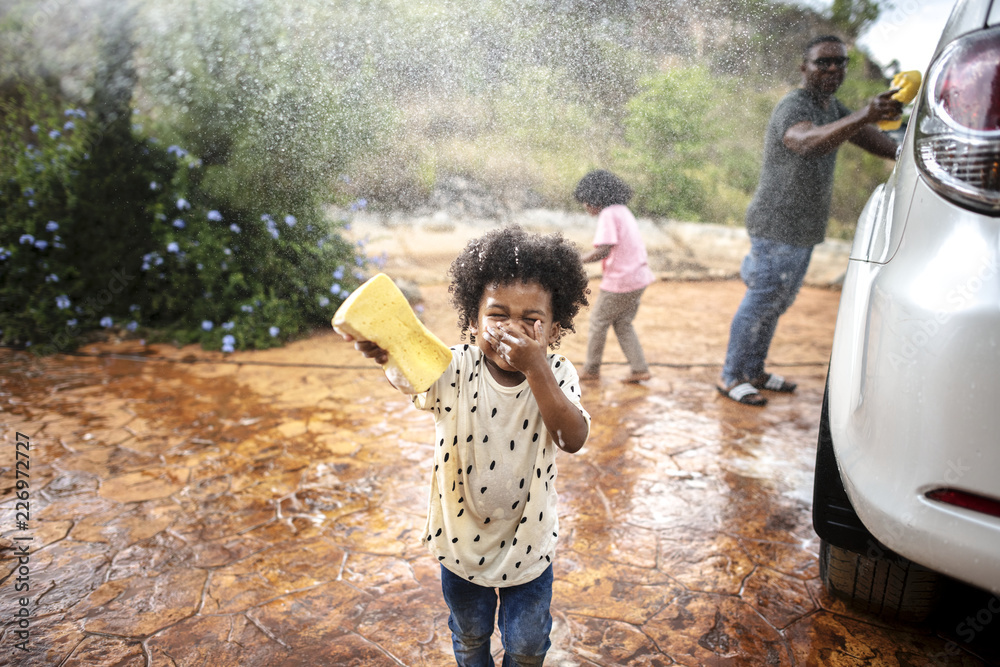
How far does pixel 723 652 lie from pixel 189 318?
4616 mm

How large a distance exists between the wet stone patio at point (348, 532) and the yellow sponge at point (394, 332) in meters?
0.92

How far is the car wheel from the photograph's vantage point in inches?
74.0

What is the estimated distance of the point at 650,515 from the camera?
2.68m

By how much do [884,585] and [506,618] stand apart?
3.86 feet

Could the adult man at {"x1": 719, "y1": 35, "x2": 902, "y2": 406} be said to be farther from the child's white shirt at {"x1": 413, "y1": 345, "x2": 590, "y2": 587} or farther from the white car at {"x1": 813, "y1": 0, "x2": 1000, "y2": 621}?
the child's white shirt at {"x1": 413, "y1": 345, "x2": 590, "y2": 587}

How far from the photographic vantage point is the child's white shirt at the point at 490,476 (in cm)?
149

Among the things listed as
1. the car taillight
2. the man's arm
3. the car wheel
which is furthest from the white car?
Result: the man's arm

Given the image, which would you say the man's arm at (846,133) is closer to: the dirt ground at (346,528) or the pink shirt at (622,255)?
the pink shirt at (622,255)

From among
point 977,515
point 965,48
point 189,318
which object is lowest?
point 189,318

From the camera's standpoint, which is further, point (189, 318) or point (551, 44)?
point (189, 318)

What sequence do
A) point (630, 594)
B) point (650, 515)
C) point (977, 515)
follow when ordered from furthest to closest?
point (650, 515) < point (630, 594) < point (977, 515)

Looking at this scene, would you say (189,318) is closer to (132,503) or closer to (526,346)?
(132,503)

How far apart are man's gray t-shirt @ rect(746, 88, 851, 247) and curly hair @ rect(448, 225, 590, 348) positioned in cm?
242

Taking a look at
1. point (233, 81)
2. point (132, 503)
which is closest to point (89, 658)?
point (132, 503)
